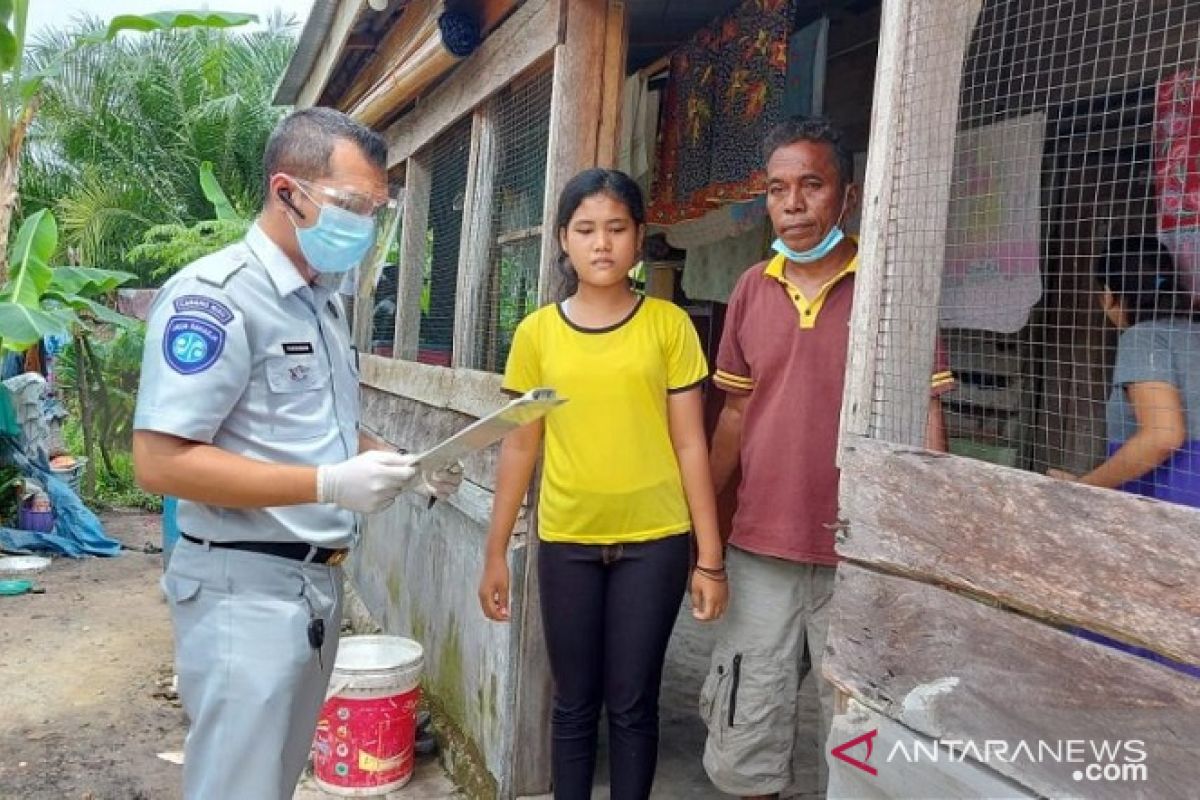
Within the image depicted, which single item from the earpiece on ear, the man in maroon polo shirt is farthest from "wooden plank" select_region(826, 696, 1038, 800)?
the earpiece on ear

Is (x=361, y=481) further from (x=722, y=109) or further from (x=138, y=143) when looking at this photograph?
(x=138, y=143)

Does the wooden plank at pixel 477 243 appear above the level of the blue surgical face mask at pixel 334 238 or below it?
above

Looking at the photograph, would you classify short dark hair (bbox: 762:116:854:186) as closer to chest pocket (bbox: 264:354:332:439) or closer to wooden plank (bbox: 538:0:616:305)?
wooden plank (bbox: 538:0:616:305)

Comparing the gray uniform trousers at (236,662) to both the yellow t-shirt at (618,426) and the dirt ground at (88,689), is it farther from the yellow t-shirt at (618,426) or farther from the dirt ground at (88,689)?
the dirt ground at (88,689)

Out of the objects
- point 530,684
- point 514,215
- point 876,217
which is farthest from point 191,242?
point 876,217

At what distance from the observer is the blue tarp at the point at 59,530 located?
792cm

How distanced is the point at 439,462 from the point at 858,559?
33.1 inches

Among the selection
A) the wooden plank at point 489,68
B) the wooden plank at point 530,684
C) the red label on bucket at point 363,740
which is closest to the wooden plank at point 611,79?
the wooden plank at point 489,68

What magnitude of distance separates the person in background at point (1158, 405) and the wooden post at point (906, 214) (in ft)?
1.05

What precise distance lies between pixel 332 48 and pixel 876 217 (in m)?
4.73

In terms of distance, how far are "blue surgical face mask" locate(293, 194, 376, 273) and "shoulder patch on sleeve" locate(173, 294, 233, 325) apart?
0.92 feet

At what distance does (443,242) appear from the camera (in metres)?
4.75

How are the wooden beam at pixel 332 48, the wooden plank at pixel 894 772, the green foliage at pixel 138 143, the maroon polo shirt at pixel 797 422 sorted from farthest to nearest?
the green foliage at pixel 138 143, the wooden beam at pixel 332 48, the maroon polo shirt at pixel 797 422, the wooden plank at pixel 894 772

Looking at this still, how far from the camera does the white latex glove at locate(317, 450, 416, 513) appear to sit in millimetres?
1828
